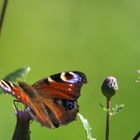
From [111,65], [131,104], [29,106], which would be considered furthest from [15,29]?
[29,106]

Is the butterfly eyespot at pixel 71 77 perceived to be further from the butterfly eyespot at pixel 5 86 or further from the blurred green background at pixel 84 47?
the blurred green background at pixel 84 47

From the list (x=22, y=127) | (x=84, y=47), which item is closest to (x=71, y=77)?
(x=22, y=127)

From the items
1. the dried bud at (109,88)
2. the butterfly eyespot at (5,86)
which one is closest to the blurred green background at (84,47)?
the dried bud at (109,88)

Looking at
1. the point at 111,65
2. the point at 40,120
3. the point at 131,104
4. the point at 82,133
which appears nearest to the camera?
the point at 40,120

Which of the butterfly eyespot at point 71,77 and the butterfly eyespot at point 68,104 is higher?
the butterfly eyespot at point 71,77

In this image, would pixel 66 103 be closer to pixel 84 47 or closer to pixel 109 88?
pixel 109 88

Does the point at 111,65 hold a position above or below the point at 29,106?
below

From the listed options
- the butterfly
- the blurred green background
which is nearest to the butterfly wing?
the butterfly

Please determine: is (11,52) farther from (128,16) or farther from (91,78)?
(128,16)
